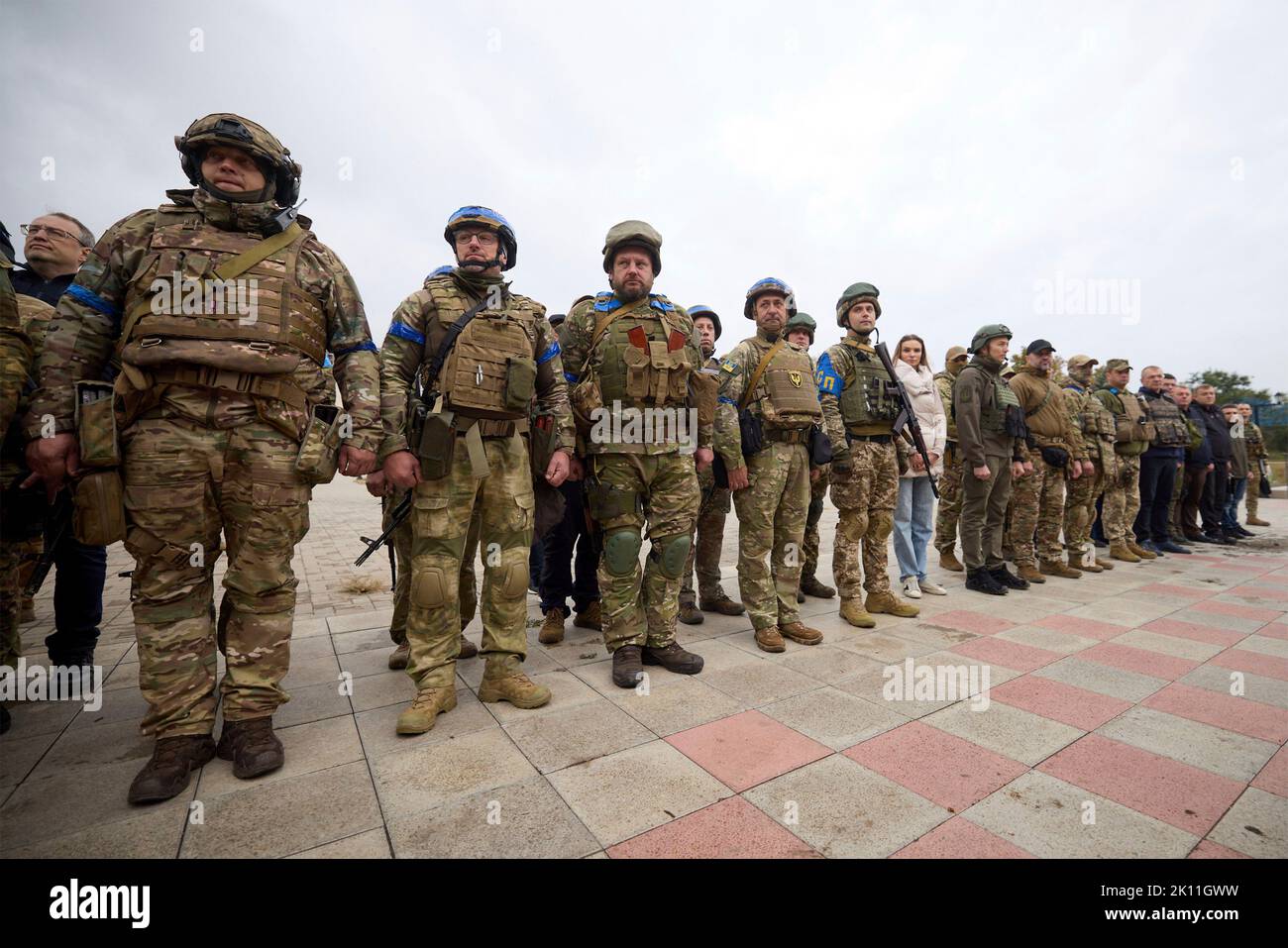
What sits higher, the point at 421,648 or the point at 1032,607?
the point at 421,648

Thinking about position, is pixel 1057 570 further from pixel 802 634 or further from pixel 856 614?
pixel 802 634

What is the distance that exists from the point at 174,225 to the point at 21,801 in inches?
88.5

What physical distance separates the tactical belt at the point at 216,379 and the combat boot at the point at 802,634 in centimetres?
337

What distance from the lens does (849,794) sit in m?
2.03

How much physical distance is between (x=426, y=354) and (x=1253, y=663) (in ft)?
17.5

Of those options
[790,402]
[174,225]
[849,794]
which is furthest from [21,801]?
[790,402]

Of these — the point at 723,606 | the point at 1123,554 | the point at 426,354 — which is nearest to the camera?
the point at 426,354

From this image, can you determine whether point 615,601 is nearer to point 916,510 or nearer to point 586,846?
point 586,846

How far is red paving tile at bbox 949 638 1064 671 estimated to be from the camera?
11.3ft

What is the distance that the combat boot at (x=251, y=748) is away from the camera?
2.17 meters

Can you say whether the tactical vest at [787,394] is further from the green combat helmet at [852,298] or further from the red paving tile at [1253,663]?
the red paving tile at [1253,663]

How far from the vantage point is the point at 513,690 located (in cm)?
286

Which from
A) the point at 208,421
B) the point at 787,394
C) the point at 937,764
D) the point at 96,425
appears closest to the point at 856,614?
the point at 787,394

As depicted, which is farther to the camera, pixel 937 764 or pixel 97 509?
pixel 937 764
